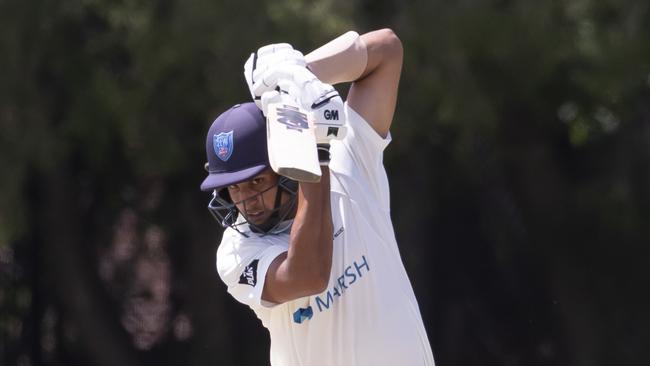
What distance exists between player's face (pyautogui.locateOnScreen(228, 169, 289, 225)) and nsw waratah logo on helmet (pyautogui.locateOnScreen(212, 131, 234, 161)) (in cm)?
8

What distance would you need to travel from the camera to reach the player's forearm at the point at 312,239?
2.56 metres

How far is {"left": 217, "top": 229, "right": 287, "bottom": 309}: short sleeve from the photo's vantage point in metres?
2.73

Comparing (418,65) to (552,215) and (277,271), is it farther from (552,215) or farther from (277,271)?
(277,271)

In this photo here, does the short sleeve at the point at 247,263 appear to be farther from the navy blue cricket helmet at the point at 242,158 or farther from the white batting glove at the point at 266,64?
the white batting glove at the point at 266,64

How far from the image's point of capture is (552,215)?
802cm

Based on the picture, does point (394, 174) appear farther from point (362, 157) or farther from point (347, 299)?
point (347, 299)

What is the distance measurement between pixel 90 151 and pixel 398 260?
4807 millimetres

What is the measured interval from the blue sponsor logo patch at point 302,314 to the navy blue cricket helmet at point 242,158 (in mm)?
204

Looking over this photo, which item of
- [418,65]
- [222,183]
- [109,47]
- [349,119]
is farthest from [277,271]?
[109,47]

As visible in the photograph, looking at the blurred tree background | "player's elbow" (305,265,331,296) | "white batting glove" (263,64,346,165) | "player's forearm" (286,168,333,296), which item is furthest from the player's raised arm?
the blurred tree background

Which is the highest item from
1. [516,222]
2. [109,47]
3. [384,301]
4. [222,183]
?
[109,47]

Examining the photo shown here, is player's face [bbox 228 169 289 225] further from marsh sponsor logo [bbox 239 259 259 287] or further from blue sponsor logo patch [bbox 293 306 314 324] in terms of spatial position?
blue sponsor logo patch [bbox 293 306 314 324]

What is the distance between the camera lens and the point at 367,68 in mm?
3061

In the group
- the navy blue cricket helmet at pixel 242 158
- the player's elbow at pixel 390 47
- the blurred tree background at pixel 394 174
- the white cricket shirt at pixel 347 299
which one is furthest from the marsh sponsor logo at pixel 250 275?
the blurred tree background at pixel 394 174
